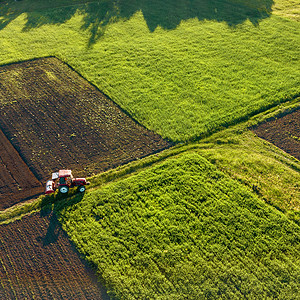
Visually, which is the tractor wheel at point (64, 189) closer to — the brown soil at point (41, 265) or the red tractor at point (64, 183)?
the red tractor at point (64, 183)

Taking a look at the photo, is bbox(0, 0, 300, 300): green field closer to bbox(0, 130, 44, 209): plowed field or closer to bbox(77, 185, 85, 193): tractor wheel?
bbox(77, 185, 85, 193): tractor wheel

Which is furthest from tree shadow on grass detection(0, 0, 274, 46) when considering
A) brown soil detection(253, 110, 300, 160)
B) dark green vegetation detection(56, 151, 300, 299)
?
dark green vegetation detection(56, 151, 300, 299)

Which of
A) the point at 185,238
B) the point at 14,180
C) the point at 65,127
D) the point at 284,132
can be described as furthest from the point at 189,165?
the point at 14,180

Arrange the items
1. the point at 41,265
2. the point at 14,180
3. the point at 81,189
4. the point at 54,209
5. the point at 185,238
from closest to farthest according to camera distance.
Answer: the point at 41,265, the point at 185,238, the point at 54,209, the point at 81,189, the point at 14,180

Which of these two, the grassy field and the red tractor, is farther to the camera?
the grassy field

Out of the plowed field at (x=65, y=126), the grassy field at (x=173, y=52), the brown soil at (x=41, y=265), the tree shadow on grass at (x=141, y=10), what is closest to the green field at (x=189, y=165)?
the grassy field at (x=173, y=52)

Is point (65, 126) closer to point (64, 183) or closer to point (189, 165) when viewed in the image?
point (64, 183)
